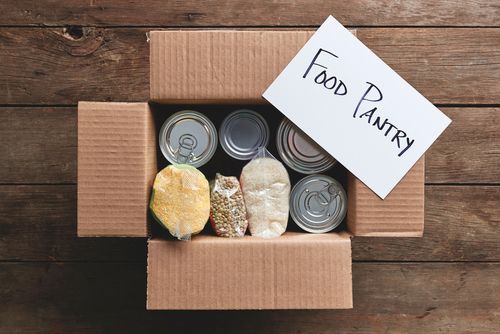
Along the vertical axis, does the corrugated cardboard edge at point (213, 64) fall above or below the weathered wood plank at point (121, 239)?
above

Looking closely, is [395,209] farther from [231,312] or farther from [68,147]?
[68,147]

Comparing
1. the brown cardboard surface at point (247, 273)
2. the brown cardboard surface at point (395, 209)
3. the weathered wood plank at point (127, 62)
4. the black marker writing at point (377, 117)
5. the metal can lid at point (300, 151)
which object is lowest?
the brown cardboard surface at point (247, 273)

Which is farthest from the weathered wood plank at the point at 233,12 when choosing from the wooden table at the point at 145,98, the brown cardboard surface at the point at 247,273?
the brown cardboard surface at the point at 247,273

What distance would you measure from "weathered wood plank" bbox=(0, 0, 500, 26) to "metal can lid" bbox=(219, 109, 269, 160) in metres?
0.33

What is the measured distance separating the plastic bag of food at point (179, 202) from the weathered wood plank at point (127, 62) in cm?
39

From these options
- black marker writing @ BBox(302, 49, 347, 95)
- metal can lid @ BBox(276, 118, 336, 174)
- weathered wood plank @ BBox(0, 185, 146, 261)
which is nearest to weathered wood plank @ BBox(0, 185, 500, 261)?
weathered wood plank @ BBox(0, 185, 146, 261)

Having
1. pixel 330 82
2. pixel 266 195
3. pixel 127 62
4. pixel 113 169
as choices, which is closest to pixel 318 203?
pixel 266 195

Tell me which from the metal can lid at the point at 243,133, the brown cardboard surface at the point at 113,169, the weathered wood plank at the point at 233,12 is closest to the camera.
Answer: the brown cardboard surface at the point at 113,169

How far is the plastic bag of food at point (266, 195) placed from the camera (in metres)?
0.82

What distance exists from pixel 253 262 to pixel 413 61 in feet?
2.15

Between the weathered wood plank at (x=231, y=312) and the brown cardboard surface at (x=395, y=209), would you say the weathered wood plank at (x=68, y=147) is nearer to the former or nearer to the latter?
the weathered wood plank at (x=231, y=312)

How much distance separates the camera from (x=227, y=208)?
31.9 inches

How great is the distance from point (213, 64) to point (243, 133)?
152 mm

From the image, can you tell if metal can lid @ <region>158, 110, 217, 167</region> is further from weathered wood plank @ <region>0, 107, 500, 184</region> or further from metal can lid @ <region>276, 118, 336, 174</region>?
weathered wood plank @ <region>0, 107, 500, 184</region>
